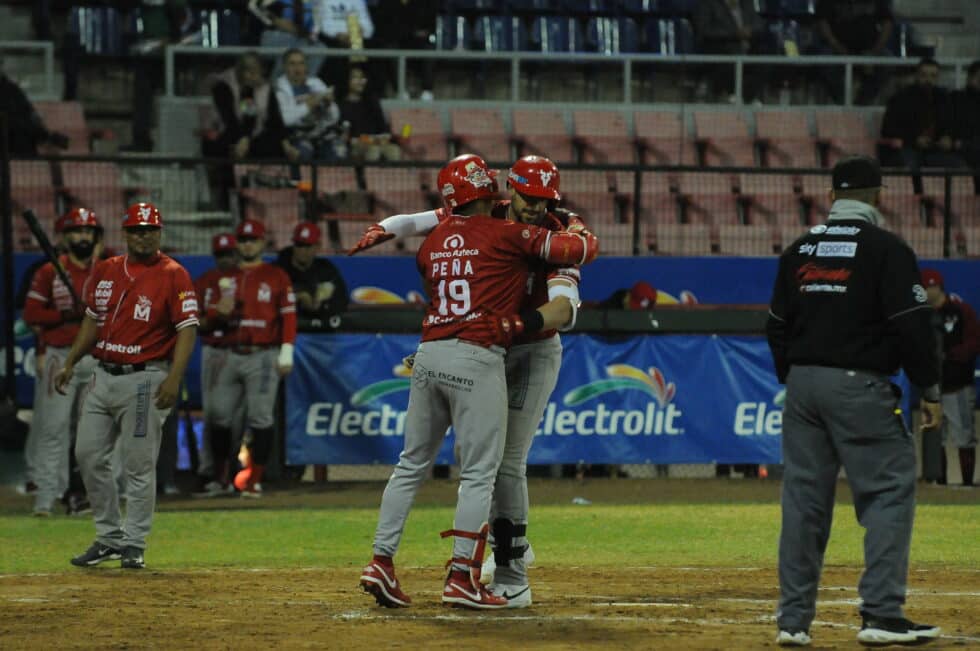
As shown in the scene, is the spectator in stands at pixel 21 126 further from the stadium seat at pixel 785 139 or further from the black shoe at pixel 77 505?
the stadium seat at pixel 785 139

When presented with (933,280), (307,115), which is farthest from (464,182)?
(307,115)

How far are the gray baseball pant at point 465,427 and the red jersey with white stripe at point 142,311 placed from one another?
8.96 feet

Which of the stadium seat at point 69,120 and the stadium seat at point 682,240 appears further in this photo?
the stadium seat at point 69,120

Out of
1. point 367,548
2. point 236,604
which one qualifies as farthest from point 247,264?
point 236,604

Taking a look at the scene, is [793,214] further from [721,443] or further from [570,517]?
[570,517]

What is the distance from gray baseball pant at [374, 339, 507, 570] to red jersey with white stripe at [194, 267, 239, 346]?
744cm

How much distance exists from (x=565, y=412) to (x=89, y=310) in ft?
22.1

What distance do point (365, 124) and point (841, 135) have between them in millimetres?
6128

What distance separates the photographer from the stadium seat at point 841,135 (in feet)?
68.2

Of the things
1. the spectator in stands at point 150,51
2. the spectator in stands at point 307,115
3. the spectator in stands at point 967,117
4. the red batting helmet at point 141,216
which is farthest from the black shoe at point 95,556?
the spectator in stands at point 967,117

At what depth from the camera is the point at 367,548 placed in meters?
11.7

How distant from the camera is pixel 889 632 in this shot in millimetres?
7012

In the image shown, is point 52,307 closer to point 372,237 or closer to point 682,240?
point 372,237

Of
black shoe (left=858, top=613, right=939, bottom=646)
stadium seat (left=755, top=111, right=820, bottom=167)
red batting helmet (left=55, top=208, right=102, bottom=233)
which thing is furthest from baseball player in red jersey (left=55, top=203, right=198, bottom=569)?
stadium seat (left=755, top=111, right=820, bottom=167)
